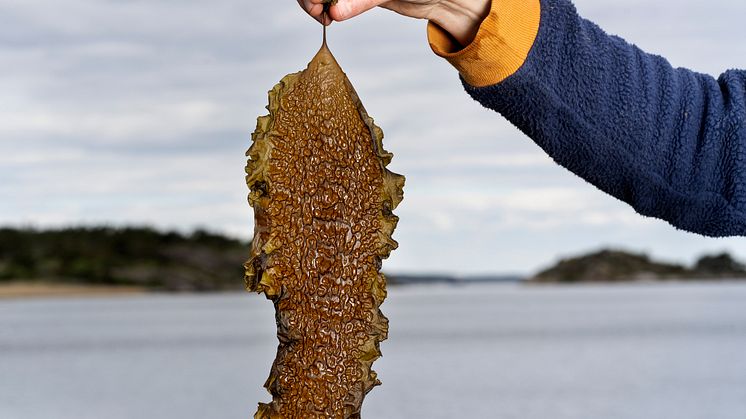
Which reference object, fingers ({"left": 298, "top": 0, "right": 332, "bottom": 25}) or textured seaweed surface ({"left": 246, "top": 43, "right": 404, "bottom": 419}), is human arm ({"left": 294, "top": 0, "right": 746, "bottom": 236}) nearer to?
fingers ({"left": 298, "top": 0, "right": 332, "bottom": 25})

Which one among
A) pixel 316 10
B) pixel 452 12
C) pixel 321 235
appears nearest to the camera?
pixel 321 235

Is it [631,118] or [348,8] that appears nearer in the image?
[348,8]

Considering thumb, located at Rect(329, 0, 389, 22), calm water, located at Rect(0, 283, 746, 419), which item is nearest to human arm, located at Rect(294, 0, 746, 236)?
thumb, located at Rect(329, 0, 389, 22)

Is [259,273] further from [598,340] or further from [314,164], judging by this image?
[598,340]

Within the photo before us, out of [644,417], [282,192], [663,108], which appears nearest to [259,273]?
[282,192]

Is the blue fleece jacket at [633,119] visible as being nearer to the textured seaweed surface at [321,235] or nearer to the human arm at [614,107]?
the human arm at [614,107]

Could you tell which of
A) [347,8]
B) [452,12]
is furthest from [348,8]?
[452,12]

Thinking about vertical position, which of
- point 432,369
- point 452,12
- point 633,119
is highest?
point 452,12

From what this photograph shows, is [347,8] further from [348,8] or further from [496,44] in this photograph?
[496,44]
